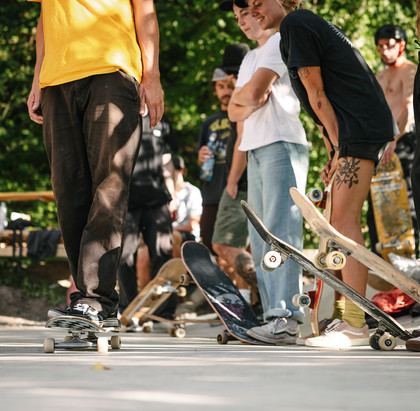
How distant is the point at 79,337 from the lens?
3.51 m

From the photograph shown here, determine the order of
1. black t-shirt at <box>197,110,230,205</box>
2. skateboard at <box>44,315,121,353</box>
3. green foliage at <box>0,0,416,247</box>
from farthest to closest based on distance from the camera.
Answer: green foliage at <box>0,0,416,247</box> < black t-shirt at <box>197,110,230,205</box> < skateboard at <box>44,315,121,353</box>

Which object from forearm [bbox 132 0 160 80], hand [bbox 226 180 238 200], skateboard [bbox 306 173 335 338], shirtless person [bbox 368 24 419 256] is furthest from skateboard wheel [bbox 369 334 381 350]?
shirtless person [bbox 368 24 419 256]

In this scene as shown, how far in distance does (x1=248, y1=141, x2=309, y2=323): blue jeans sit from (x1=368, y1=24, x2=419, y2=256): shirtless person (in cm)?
269

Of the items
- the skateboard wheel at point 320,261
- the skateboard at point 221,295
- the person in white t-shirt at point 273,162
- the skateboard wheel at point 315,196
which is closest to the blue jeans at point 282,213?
the person in white t-shirt at point 273,162

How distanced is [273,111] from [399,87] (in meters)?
3.22

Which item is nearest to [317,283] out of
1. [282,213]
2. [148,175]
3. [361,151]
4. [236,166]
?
[282,213]

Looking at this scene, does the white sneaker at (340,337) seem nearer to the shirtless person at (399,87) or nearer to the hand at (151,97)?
the hand at (151,97)

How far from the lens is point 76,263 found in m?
3.68

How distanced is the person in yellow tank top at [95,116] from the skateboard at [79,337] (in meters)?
0.10

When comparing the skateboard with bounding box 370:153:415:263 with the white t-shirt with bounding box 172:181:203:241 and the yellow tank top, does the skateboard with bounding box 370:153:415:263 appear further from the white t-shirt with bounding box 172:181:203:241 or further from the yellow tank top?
the yellow tank top

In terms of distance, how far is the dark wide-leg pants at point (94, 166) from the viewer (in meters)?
3.49

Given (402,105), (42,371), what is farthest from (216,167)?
(42,371)

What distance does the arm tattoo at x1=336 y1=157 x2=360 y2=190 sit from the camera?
3803 millimetres

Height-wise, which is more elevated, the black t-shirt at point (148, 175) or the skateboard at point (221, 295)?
the black t-shirt at point (148, 175)
